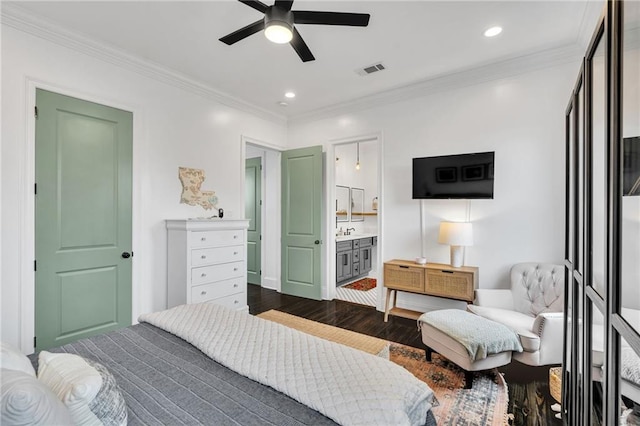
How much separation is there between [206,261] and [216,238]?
28 cm

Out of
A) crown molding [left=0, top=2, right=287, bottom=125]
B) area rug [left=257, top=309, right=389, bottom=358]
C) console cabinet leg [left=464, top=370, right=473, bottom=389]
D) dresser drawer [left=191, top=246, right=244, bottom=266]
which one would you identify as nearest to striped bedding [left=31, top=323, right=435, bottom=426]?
console cabinet leg [left=464, top=370, right=473, bottom=389]

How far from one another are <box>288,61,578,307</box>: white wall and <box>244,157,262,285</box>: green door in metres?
2.35

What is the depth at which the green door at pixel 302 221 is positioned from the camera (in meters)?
4.62

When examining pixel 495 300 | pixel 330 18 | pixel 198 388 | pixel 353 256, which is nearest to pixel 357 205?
pixel 353 256

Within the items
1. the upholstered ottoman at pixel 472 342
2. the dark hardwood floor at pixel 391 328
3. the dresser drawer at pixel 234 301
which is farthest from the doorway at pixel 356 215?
the upholstered ottoman at pixel 472 342

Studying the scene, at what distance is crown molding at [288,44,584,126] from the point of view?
3002 millimetres

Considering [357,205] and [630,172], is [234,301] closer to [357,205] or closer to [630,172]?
[630,172]

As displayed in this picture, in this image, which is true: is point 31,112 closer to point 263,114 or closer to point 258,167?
point 263,114

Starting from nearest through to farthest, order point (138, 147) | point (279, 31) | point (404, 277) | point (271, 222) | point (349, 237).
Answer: point (279, 31), point (138, 147), point (404, 277), point (271, 222), point (349, 237)

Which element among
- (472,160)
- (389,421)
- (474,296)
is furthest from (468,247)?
(389,421)

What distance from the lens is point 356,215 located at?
6863 mm

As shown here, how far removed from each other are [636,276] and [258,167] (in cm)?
522

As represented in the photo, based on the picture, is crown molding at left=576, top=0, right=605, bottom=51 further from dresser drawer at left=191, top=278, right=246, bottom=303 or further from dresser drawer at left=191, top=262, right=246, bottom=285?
dresser drawer at left=191, top=278, right=246, bottom=303

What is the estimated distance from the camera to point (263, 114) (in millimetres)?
4621
